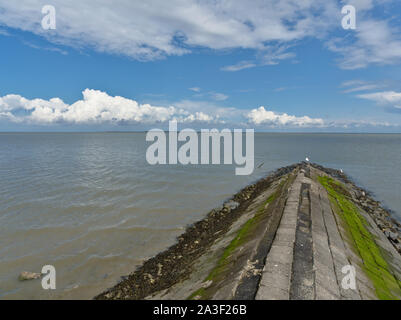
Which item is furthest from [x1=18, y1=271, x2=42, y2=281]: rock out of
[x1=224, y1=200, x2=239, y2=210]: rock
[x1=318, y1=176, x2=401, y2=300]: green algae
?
[x1=318, y1=176, x2=401, y2=300]: green algae

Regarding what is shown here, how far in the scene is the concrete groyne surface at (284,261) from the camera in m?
8.77

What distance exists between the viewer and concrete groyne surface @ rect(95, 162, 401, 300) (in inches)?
345

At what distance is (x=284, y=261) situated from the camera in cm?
998

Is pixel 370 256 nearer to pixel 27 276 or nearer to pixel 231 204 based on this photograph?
pixel 231 204

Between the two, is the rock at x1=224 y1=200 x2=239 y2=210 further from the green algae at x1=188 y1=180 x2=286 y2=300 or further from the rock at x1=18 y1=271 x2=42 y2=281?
the rock at x1=18 y1=271 x2=42 y2=281

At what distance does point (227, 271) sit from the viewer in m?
10.3

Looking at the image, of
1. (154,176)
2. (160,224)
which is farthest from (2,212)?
(154,176)

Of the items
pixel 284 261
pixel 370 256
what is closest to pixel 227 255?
pixel 284 261

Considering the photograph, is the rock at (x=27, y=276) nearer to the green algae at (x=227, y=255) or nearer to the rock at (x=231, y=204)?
the green algae at (x=227, y=255)

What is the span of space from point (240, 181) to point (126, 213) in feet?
72.9

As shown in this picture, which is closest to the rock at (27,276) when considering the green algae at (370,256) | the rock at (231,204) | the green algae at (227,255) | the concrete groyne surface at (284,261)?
the concrete groyne surface at (284,261)

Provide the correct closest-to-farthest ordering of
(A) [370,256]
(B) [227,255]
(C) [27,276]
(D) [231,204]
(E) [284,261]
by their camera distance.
Result: 1. (E) [284,261]
2. (B) [227,255]
3. (C) [27,276]
4. (A) [370,256]
5. (D) [231,204]
